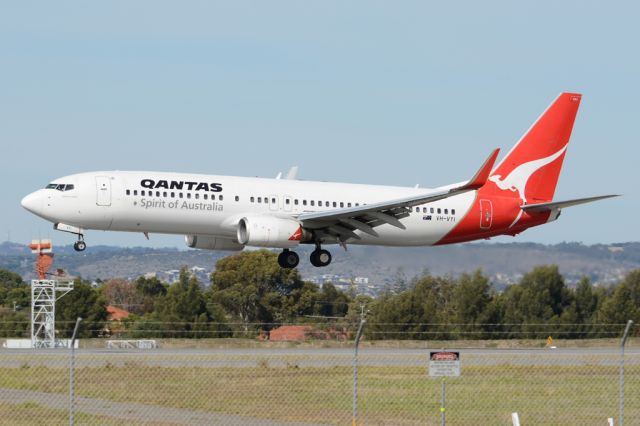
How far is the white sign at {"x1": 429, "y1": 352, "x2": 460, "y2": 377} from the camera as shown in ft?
66.6

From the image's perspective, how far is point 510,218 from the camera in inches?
1992

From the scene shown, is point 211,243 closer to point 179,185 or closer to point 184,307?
point 179,185

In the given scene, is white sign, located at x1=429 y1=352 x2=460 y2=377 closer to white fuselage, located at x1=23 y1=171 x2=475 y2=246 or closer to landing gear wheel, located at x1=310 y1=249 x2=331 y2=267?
white fuselage, located at x1=23 y1=171 x2=475 y2=246

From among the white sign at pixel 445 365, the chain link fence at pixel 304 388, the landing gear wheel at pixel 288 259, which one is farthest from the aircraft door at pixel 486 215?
the white sign at pixel 445 365

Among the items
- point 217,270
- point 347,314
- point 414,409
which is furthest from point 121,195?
point 217,270

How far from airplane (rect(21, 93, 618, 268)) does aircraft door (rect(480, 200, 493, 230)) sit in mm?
43

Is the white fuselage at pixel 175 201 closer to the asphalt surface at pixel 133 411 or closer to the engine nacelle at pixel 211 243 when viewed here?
the engine nacelle at pixel 211 243

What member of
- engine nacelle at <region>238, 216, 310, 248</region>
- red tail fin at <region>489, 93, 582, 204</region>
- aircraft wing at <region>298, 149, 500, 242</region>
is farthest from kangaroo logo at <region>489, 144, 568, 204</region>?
engine nacelle at <region>238, 216, 310, 248</region>

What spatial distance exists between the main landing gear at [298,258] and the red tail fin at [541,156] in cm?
851

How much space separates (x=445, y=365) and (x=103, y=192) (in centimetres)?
2551

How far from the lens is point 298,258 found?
158ft

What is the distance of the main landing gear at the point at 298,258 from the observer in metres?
47.8

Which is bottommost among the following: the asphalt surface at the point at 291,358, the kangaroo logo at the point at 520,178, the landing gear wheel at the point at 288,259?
the asphalt surface at the point at 291,358

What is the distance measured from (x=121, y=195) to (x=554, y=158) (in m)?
21.0
